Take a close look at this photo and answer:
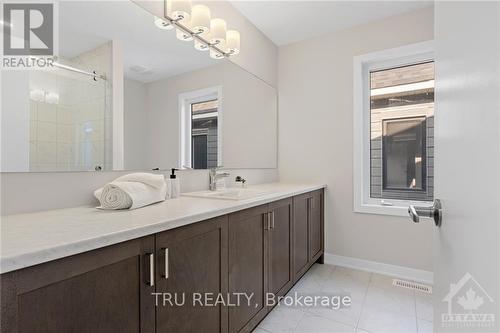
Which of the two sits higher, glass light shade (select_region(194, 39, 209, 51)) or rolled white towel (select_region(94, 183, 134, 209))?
glass light shade (select_region(194, 39, 209, 51))

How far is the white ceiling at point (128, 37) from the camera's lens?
1170 mm

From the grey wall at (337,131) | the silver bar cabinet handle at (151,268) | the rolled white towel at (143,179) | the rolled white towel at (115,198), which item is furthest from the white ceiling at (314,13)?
the silver bar cabinet handle at (151,268)

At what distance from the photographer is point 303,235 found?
2.16 metres

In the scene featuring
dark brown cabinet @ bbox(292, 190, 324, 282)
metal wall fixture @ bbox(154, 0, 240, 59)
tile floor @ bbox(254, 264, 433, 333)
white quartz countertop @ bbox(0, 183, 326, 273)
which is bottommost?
tile floor @ bbox(254, 264, 433, 333)

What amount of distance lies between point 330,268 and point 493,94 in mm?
2476

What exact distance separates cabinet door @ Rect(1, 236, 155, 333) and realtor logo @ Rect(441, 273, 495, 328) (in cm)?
84

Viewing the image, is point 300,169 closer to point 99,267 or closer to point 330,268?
point 330,268

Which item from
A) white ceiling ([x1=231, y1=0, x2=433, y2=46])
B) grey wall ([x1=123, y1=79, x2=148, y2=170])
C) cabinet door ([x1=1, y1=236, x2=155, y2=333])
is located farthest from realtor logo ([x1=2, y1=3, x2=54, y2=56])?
white ceiling ([x1=231, y1=0, x2=433, y2=46])

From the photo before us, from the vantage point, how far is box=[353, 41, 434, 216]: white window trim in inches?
93.0

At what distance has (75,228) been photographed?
80 centimetres

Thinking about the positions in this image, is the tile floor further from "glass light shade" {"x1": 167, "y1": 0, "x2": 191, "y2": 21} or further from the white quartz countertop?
"glass light shade" {"x1": 167, "y1": 0, "x2": 191, "y2": 21}

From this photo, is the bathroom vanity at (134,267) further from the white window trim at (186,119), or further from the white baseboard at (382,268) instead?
the white baseboard at (382,268)

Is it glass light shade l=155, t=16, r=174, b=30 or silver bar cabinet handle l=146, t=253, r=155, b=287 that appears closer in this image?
silver bar cabinet handle l=146, t=253, r=155, b=287

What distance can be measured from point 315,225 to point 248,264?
1227 mm
